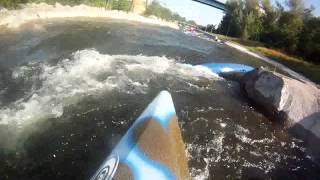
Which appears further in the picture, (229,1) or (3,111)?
(229,1)

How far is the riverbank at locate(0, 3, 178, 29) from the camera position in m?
20.4

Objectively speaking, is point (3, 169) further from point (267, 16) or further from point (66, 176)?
point (267, 16)

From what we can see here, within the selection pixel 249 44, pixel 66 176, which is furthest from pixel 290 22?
pixel 66 176

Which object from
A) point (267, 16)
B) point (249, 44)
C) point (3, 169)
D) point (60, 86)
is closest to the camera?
point (3, 169)

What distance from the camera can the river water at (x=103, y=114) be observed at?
856 cm

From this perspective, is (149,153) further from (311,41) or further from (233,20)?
(233,20)

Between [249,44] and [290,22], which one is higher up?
[290,22]

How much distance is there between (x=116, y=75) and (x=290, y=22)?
3611 centimetres

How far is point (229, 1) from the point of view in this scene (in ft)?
179

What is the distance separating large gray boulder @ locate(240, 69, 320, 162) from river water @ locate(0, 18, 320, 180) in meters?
0.56

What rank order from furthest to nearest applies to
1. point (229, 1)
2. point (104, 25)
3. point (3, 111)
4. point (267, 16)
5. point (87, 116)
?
point (229, 1) → point (267, 16) → point (104, 25) → point (87, 116) → point (3, 111)

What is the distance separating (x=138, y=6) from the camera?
45.7 metres

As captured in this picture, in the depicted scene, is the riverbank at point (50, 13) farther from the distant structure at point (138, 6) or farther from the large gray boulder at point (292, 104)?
the large gray boulder at point (292, 104)

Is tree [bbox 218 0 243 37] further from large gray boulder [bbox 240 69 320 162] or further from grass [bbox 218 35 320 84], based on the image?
large gray boulder [bbox 240 69 320 162]
